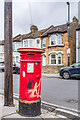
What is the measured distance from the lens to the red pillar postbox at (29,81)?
10.9ft

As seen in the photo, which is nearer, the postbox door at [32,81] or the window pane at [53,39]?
the postbox door at [32,81]

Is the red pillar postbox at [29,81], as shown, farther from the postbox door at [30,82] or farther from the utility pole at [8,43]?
the utility pole at [8,43]

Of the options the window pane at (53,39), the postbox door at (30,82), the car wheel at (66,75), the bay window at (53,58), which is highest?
the window pane at (53,39)

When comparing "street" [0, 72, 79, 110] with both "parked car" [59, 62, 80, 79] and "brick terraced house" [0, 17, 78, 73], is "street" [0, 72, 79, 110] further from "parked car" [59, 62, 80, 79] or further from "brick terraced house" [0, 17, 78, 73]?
"brick terraced house" [0, 17, 78, 73]

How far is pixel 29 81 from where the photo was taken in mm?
3314

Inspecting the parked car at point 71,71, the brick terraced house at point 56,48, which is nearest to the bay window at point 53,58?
the brick terraced house at point 56,48

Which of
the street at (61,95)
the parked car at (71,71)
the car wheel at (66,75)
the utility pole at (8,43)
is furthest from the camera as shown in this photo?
the car wheel at (66,75)

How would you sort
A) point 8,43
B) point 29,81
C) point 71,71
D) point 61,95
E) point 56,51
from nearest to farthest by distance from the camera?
point 29,81
point 8,43
point 61,95
point 71,71
point 56,51

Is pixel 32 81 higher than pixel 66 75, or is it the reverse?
pixel 32 81

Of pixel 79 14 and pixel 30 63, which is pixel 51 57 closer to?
pixel 79 14

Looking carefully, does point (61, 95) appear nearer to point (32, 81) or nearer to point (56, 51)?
point (32, 81)

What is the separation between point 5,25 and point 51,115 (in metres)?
2.86

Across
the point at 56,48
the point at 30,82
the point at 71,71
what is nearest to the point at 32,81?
the point at 30,82

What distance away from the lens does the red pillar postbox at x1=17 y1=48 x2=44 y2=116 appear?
3324mm
